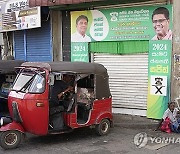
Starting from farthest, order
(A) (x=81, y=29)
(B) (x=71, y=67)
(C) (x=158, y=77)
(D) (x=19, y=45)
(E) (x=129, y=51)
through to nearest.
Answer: (D) (x=19, y=45) < (A) (x=81, y=29) < (E) (x=129, y=51) < (C) (x=158, y=77) < (B) (x=71, y=67)

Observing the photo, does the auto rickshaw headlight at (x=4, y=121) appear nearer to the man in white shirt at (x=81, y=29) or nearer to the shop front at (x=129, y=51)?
the shop front at (x=129, y=51)

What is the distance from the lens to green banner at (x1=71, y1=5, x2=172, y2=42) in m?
8.86

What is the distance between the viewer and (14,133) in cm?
668

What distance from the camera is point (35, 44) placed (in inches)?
498

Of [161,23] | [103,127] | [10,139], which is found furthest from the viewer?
[161,23]

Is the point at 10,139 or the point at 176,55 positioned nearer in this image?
the point at 10,139

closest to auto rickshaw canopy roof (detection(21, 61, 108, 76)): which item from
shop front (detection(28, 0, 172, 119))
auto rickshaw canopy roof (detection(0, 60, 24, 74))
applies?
auto rickshaw canopy roof (detection(0, 60, 24, 74))

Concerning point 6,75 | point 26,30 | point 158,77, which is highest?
point 26,30

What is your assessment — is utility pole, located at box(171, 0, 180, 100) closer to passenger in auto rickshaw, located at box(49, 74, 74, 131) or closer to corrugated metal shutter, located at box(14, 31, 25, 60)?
passenger in auto rickshaw, located at box(49, 74, 74, 131)

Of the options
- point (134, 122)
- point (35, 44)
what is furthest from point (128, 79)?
point (35, 44)

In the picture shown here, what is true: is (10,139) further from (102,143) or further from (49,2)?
(49,2)

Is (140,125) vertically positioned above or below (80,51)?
below

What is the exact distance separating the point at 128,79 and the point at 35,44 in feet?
15.6

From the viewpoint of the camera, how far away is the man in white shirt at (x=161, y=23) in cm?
855
